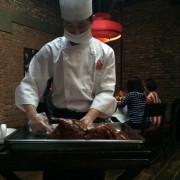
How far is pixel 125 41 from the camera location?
7551mm

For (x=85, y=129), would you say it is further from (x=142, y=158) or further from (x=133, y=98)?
(x=133, y=98)

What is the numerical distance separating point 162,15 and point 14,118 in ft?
14.4

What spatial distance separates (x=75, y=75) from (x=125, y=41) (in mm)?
6129

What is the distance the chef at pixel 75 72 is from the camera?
5.15ft

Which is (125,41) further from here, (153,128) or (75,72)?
(75,72)

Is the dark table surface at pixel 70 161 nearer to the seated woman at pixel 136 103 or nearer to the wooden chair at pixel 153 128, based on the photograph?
the wooden chair at pixel 153 128

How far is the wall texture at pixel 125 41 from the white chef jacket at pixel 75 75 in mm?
4306

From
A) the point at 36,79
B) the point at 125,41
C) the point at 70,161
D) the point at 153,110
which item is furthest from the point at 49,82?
the point at 125,41

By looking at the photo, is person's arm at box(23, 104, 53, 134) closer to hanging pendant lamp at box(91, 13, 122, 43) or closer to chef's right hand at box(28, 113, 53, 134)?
chef's right hand at box(28, 113, 53, 134)

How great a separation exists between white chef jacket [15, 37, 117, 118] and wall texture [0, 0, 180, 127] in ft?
14.1

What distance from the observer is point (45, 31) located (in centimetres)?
692

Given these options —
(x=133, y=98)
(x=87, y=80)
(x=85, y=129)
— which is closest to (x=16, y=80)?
(x=133, y=98)

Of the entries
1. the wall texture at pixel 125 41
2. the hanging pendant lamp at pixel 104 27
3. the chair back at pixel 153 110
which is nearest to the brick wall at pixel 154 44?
the wall texture at pixel 125 41

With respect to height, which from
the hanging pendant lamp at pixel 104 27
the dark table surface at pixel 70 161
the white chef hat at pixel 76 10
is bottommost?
the dark table surface at pixel 70 161
